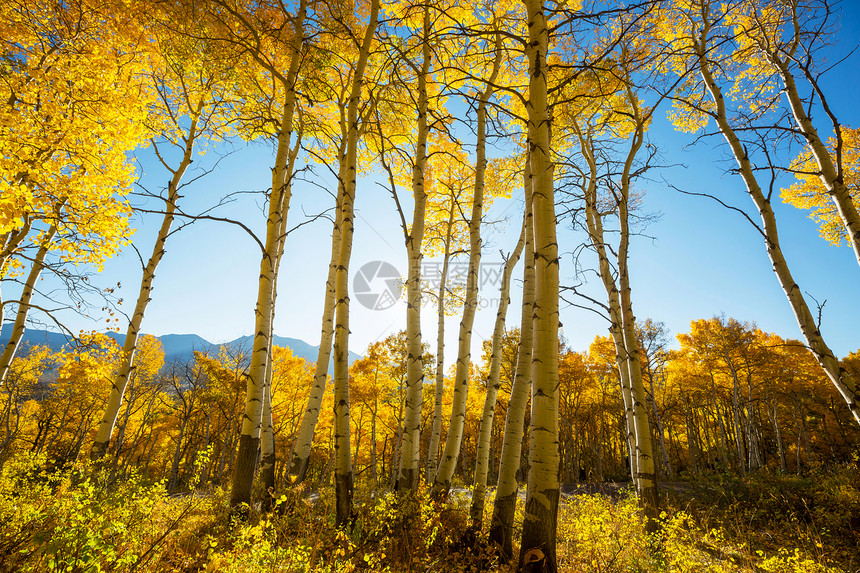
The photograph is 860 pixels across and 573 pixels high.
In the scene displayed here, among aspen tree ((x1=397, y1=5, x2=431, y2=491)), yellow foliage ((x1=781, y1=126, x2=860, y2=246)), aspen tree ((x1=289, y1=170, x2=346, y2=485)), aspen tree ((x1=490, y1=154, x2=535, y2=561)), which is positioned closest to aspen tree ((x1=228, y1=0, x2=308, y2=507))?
aspen tree ((x1=289, y1=170, x2=346, y2=485))

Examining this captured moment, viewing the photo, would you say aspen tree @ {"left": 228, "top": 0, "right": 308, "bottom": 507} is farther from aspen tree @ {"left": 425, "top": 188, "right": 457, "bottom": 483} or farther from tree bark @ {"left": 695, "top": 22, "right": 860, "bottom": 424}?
tree bark @ {"left": 695, "top": 22, "right": 860, "bottom": 424}

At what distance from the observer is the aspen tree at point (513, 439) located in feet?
9.61

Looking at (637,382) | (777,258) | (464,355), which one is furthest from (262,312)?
(777,258)

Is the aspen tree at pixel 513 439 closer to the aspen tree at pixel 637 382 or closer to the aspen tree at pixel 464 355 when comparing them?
the aspen tree at pixel 464 355

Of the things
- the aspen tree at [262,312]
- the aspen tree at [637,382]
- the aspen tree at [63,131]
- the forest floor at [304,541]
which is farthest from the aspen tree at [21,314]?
the aspen tree at [637,382]

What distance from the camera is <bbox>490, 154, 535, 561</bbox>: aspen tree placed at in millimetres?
2930

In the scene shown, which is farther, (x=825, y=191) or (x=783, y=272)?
(x=825, y=191)

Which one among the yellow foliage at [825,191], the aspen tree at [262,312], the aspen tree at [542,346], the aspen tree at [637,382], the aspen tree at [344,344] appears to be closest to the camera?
the aspen tree at [542,346]

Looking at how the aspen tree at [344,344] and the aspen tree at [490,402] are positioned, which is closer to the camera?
the aspen tree at [344,344]

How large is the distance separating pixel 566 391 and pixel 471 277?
43.5ft

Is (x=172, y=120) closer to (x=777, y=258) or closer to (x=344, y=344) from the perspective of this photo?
(x=344, y=344)

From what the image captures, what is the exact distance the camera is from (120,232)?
5.40 metres

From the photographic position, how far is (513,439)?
3.33 metres

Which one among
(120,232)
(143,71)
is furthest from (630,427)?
(143,71)
